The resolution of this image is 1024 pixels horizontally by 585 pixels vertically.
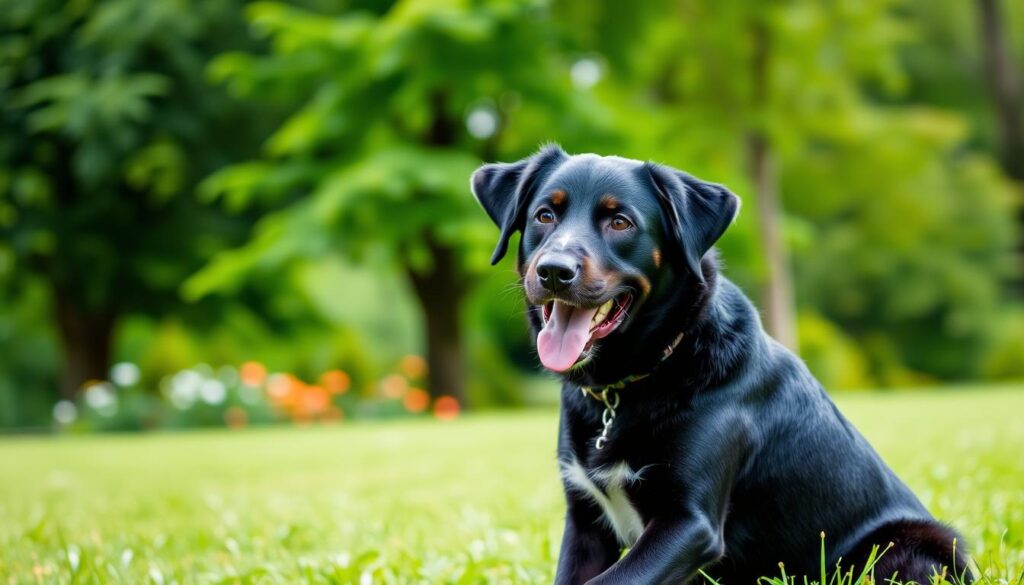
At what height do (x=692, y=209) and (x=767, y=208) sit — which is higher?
(x=692, y=209)

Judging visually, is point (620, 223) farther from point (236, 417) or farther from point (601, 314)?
point (236, 417)

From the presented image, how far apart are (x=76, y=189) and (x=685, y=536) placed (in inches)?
685

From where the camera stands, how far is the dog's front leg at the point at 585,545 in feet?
9.63

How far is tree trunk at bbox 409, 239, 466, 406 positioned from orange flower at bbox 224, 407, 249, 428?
328cm

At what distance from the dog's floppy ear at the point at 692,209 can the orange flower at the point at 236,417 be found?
1384 cm

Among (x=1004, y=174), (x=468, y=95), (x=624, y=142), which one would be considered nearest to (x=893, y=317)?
(x=1004, y=174)

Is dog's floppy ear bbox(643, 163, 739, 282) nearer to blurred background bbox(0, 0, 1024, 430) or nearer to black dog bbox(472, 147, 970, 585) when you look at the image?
black dog bbox(472, 147, 970, 585)

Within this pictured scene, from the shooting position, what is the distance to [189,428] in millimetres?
15562

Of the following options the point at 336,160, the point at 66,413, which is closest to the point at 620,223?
the point at 336,160

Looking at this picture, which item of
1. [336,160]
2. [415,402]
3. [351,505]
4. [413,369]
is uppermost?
[351,505]

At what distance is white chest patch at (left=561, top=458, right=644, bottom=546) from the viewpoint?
2732 mm

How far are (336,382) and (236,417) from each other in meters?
2.35

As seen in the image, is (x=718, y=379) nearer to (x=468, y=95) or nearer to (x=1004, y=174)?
(x=468, y=95)

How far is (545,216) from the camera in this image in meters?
3.17
